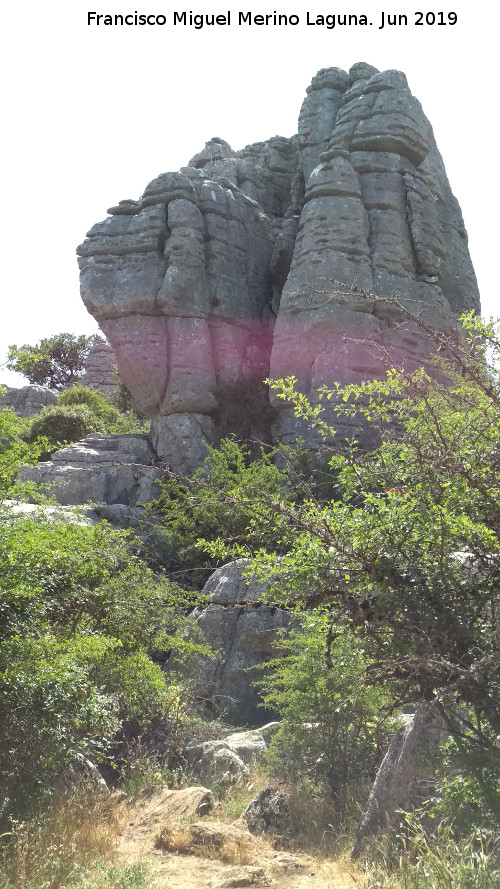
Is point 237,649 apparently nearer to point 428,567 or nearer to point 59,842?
point 59,842

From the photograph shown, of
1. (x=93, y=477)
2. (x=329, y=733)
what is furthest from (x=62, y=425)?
(x=329, y=733)

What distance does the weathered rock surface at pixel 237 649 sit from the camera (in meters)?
12.7

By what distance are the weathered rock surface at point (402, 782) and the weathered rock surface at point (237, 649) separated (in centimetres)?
598

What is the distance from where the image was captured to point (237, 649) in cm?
1327

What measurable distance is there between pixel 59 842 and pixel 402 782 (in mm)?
2894

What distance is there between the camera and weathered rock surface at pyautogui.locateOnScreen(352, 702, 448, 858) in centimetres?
613

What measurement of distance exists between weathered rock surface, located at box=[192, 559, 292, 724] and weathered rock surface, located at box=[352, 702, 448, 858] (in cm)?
598

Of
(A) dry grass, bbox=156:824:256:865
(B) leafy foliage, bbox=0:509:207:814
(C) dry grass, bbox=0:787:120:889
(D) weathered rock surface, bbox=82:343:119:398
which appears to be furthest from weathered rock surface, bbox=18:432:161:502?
(D) weathered rock surface, bbox=82:343:119:398

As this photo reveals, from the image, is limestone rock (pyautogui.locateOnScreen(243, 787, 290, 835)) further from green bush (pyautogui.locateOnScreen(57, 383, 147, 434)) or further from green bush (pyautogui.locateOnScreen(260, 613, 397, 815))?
green bush (pyautogui.locateOnScreen(57, 383, 147, 434))

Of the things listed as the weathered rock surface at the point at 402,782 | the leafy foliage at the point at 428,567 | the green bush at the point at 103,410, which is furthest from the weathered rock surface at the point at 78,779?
the green bush at the point at 103,410

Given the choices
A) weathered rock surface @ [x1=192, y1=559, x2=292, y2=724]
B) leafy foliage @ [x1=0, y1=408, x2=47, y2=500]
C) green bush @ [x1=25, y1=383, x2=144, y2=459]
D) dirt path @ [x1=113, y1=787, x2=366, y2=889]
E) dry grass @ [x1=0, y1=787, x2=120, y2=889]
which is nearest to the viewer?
dry grass @ [x1=0, y1=787, x2=120, y2=889]

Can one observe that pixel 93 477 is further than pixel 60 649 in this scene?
Yes

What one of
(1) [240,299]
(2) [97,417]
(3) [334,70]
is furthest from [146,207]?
(3) [334,70]

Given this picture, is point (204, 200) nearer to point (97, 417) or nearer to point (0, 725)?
point (97, 417)
